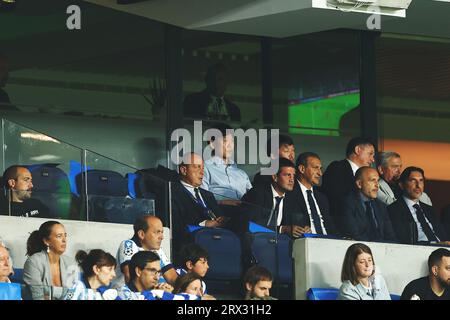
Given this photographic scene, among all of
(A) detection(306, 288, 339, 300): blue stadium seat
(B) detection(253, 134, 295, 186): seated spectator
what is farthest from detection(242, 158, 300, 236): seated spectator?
(A) detection(306, 288, 339, 300): blue stadium seat

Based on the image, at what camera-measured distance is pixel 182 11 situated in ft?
47.3

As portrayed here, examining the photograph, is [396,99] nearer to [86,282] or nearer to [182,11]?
[182,11]

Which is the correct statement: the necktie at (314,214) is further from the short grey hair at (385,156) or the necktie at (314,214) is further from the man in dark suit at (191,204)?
the short grey hair at (385,156)

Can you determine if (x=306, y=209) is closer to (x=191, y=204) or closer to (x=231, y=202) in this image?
(x=231, y=202)

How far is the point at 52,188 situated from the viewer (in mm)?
11797

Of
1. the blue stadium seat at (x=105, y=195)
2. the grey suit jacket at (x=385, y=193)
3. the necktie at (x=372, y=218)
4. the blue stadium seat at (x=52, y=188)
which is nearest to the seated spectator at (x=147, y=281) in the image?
the blue stadium seat at (x=105, y=195)

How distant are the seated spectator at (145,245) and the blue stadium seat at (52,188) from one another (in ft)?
1.75

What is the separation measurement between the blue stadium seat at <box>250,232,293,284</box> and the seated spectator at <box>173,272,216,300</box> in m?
0.66

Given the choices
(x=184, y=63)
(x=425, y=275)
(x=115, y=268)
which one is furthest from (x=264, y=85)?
(x=115, y=268)

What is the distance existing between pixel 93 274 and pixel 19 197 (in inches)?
34.2

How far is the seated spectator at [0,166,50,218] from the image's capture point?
11.4m

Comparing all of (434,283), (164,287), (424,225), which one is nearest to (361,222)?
(434,283)

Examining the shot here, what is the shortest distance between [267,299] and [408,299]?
1425mm

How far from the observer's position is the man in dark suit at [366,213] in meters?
12.7
